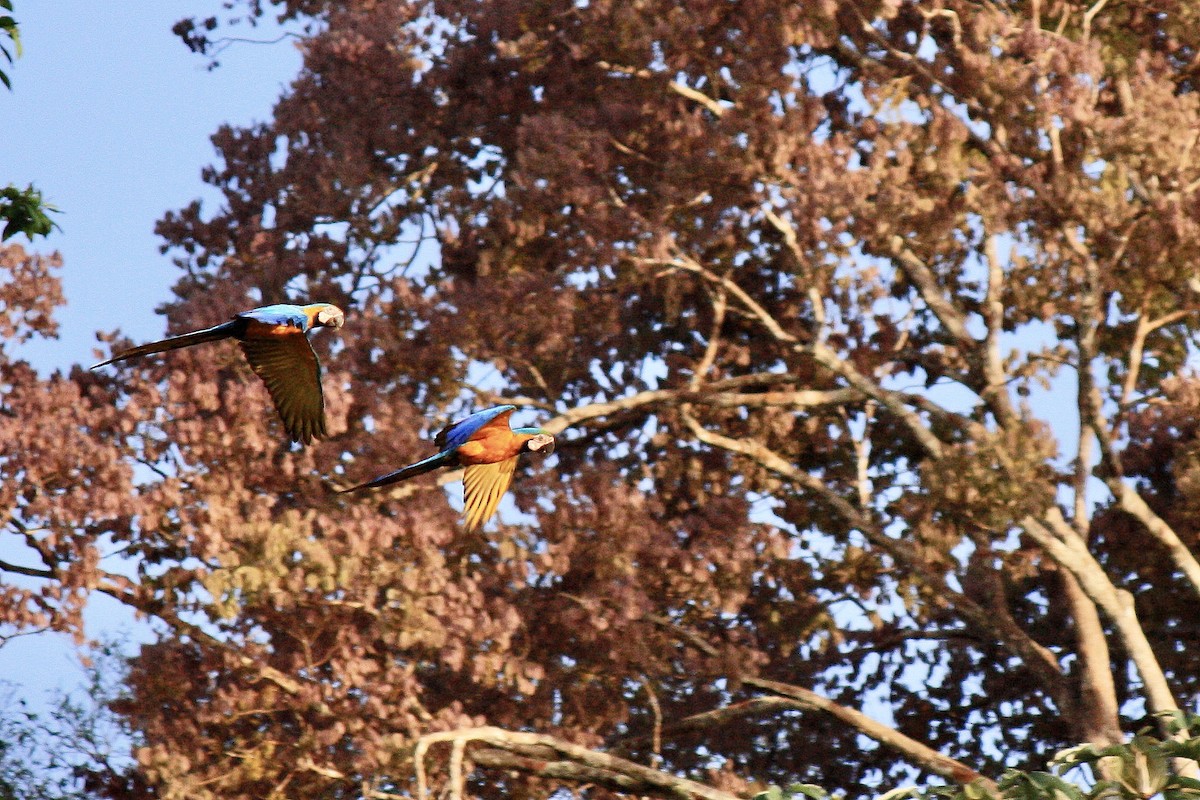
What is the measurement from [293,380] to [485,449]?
812mm

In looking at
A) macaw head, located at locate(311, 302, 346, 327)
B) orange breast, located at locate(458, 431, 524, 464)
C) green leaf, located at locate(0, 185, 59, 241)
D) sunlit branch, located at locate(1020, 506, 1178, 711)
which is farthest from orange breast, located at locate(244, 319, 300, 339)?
sunlit branch, located at locate(1020, 506, 1178, 711)

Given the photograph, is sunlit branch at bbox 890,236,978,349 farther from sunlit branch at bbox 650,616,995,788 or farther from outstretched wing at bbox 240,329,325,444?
outstretched wing at bbox 240,329,325,444

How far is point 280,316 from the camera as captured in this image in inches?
212

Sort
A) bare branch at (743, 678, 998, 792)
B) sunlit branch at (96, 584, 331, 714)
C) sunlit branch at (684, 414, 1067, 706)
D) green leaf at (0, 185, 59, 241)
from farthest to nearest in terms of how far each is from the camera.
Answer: sunlit branch at (684, 414, 1067, 706) < bare branch at (743, 678, 998, 792) < sunlit branch at (96, 584, 331, 714) < green leaf at (0, 185, 59, 241)

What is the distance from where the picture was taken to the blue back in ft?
17.5

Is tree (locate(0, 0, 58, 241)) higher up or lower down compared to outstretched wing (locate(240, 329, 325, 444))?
higher up

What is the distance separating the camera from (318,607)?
9.92m

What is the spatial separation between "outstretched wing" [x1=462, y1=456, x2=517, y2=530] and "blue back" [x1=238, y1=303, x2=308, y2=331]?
77 cm

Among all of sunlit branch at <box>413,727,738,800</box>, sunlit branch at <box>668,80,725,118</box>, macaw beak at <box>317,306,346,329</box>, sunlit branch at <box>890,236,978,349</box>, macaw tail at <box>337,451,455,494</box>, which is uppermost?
sunlit branch at <box>668,80,725,118</box>

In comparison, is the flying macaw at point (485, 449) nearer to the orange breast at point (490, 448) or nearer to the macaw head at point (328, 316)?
the orange breast at point (490, 448)

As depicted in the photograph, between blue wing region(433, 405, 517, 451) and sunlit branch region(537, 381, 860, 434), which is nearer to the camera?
blue wing region(433, 405, 517, 451)

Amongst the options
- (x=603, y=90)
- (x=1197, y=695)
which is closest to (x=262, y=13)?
(x=603, y=90)

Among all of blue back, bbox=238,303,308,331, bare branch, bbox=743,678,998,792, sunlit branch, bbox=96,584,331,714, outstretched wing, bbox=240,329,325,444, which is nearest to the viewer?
blue back, bbox=238,303,308,331

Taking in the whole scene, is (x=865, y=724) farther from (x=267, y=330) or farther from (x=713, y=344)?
(x=267, y=330)
